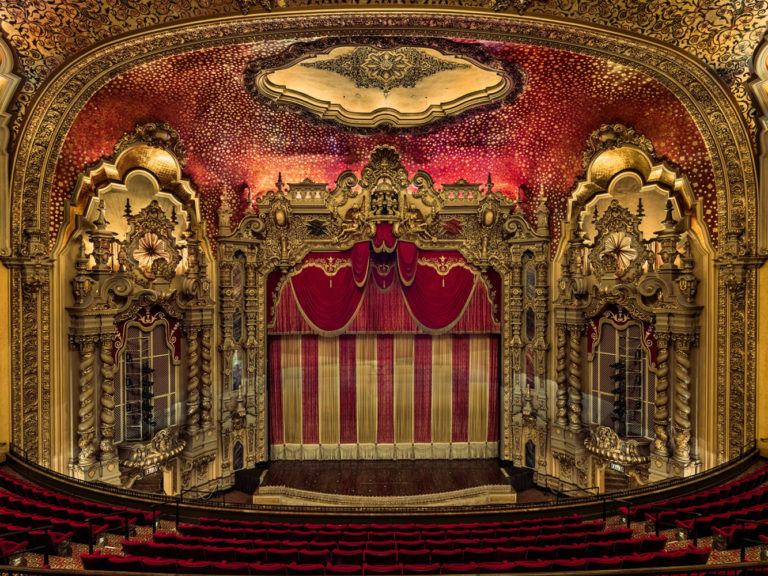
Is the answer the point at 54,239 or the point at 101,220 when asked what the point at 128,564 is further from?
the point at 101,220

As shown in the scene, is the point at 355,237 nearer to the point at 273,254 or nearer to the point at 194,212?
the point at 273,254

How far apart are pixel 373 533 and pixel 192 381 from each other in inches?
286

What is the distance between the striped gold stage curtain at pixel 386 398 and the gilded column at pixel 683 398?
470 centimetres

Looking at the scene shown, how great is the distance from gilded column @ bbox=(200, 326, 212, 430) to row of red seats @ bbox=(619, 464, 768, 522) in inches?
370

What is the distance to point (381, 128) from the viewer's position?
42.4ft

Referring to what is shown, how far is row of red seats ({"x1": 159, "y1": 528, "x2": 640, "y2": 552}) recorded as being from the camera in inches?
230

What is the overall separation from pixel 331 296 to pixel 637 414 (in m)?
7.95

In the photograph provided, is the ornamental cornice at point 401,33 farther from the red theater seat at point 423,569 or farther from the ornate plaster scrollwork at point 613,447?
the red theater seat at point 423,569

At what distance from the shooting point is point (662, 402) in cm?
1052

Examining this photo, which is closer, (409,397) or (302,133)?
(302,133)

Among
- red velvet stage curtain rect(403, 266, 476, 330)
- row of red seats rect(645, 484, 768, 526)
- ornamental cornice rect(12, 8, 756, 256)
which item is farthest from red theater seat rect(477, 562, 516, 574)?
red velvet stage curtain rect(403, 266, 476, 330)

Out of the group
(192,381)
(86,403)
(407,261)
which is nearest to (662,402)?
(407,261)

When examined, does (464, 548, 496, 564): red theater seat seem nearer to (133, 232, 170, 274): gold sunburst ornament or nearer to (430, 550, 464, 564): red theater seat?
(430, 550, 464, 564): red theater seat

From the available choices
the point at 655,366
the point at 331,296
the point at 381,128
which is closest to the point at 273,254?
the point at 331,296
